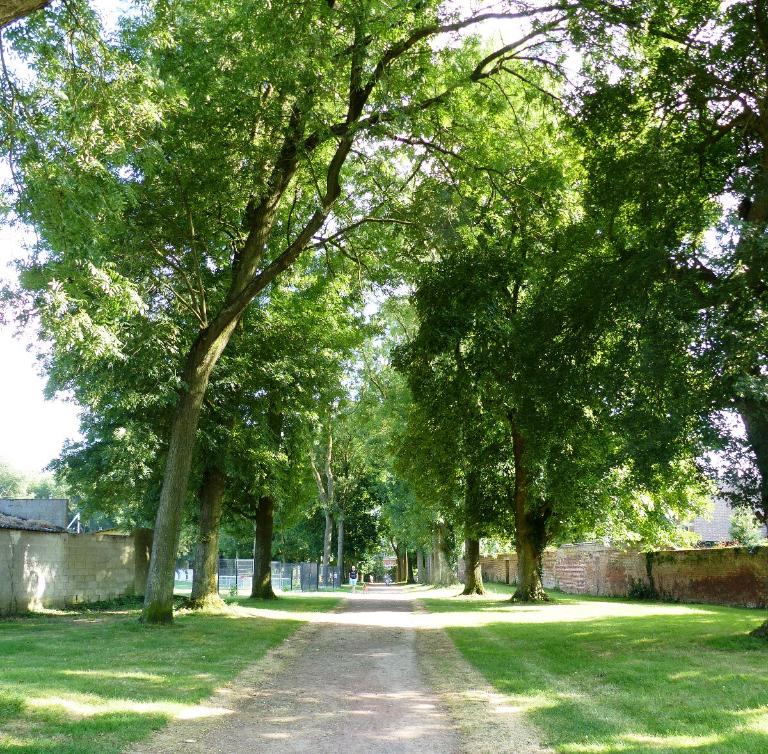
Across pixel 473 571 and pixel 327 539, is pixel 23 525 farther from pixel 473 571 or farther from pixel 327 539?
pixel 327 539

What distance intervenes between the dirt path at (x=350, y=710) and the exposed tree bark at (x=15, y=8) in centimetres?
602

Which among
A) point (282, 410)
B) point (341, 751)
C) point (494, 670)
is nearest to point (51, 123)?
point (341, 751)

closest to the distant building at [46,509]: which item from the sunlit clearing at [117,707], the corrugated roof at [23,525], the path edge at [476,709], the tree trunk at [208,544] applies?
the corrugated roof at [23,525]

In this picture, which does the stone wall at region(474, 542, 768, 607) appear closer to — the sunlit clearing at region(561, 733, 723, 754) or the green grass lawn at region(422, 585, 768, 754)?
the green grass lawn at region(422, 585, 768, 754)

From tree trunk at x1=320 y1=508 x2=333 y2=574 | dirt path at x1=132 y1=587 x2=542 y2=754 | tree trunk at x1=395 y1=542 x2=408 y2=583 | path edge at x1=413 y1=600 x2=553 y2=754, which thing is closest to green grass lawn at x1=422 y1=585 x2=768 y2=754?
path edge at x1=413 y1=600 x2=553 y2=754

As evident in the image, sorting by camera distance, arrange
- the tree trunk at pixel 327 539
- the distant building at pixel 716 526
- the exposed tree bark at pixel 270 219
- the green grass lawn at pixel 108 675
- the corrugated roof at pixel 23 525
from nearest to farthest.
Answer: the green grass lawn at pixel 108 675 < the exposed tree bark at pixel 270 219 < the corrugated roof at pixel 23 525 < the tree trunk at pixel 327 539 < the distant building at pixel 716 526

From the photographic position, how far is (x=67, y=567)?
24.3 meters

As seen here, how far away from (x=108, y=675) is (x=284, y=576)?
131 ft

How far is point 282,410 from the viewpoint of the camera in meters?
22.8

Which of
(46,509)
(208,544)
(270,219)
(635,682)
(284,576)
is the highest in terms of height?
(270,219)

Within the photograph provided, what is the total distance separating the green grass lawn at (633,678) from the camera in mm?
6582

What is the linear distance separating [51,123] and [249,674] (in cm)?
841

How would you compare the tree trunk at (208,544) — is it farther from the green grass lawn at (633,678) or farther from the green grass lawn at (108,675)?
the green grass lawn at (633,678)

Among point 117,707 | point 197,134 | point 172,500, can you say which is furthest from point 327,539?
point 117,707
